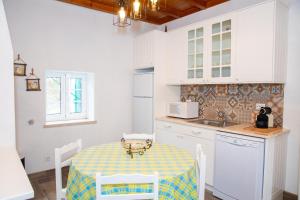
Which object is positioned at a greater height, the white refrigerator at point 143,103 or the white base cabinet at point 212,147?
the white refrigerator at point 143,103

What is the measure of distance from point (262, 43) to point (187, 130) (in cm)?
147

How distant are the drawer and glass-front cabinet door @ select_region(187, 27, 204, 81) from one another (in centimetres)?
78

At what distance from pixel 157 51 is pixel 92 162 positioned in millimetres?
2464

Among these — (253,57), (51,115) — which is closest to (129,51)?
(51,115)

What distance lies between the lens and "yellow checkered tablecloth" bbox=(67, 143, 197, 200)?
4.42 feet

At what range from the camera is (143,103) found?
12.4 ft

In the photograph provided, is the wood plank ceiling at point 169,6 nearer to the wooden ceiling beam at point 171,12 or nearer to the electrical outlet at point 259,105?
the wooden ceiling beam at point 171,12

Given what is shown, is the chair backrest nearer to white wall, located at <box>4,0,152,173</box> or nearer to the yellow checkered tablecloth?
the yellow checkered tablecloth

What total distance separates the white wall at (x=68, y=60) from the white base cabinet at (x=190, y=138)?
947 mm

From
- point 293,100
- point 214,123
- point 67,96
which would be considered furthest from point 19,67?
point 293,100

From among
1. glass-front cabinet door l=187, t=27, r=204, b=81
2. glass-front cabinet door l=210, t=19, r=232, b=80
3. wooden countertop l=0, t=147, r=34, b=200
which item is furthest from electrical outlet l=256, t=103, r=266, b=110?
wooden countertop l=0, t=147, r=34, b=200

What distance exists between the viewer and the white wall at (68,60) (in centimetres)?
297

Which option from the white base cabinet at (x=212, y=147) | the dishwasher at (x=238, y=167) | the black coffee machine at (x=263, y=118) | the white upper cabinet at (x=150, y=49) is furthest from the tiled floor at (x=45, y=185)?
the white upper cabinet at (x=150, y=49)

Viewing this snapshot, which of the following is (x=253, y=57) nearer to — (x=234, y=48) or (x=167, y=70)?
(x=234, y=48)
